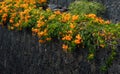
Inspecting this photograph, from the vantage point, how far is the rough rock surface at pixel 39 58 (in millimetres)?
6961

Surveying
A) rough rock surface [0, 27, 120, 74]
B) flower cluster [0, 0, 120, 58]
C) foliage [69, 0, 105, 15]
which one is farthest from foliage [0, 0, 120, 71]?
foliage [69, 0, 105, 15]

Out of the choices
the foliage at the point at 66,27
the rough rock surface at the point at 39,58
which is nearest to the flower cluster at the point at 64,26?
the foliage at the point at 66,27

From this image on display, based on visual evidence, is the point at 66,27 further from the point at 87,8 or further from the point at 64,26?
the point at 87,8

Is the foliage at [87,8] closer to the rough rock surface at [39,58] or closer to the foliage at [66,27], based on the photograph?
the foliage at [66,27]

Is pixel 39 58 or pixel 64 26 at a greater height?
pixel 64 26

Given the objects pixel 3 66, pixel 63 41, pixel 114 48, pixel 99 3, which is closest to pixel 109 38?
pixel 114 48

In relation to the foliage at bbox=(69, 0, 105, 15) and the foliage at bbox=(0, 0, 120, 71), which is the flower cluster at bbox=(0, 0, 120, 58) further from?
the foliage at bbox=(69, 0, 105, 15)

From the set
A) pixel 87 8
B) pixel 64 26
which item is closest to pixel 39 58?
pixel 64 26

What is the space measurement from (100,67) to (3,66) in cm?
438

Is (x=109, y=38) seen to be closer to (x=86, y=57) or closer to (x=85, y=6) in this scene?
(x=86, y=57)

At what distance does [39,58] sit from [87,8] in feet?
6.18

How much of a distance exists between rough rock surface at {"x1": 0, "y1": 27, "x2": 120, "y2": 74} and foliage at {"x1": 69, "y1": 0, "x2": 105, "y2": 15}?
1.44 metres

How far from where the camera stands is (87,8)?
9.52 meters

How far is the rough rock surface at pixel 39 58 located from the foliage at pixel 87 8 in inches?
56.8
